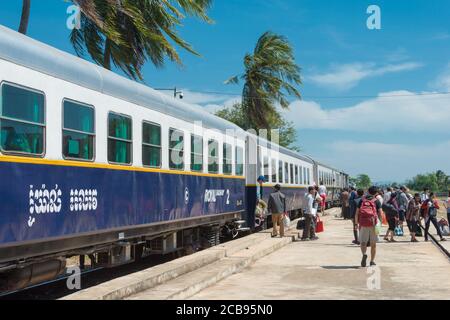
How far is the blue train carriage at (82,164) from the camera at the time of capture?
741cm

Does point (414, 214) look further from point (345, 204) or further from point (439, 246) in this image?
point (345, 204)

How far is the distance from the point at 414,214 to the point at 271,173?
5667mm

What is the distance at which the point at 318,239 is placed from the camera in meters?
20.8

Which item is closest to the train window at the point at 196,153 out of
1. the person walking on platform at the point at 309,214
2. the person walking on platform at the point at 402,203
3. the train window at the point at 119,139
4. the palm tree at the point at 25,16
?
the train window at the point at 119,139

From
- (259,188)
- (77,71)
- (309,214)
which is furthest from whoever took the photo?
(259,188)

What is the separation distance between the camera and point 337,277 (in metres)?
11.7

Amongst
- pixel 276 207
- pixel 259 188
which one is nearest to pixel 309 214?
pixel 276 207

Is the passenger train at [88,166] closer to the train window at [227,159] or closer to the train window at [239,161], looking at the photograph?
the train window at [227,159]

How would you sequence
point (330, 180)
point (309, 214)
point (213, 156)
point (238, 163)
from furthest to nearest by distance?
point (330, 180), point (309, 214), point (238, 163), point (213, 156)

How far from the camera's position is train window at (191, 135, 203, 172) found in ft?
44.9

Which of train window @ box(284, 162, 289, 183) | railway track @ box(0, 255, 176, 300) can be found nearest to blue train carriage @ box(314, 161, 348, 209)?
train window @ box(284, 162, 289, 183)

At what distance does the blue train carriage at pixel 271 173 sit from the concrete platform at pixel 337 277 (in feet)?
10.4
